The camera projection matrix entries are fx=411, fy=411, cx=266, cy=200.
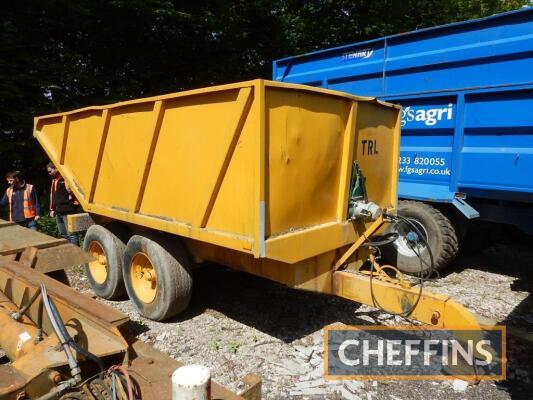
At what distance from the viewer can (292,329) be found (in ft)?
13.2

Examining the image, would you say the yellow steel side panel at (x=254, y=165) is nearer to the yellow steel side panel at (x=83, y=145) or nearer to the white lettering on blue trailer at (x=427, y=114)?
the yellow steel side panel at (x=83, y=145)

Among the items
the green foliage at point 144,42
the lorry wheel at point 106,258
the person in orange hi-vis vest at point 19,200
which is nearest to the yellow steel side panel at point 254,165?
the lorry wheel at point 106,258

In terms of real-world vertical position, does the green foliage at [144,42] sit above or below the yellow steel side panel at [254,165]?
above

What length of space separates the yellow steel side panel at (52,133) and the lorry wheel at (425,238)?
14.4ft

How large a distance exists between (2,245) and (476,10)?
20.3 m

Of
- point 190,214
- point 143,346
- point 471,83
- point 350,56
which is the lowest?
point 143,346

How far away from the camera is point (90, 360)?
2.36 meters

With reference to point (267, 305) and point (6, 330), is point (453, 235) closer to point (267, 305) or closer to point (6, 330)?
point (267, 305)

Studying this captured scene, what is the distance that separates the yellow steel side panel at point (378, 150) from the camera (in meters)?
3.72

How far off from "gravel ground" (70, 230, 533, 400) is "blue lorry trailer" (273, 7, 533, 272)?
34.0 inches

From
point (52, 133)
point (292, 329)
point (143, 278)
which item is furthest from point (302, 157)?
point (52, 133)

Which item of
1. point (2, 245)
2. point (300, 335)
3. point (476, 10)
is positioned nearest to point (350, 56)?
point (300, 335)

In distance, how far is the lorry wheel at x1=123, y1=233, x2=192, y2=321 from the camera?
12.7 ft

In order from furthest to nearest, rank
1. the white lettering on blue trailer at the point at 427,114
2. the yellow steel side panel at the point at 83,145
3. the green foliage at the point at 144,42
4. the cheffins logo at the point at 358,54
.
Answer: the green foliage at the point at 144,42
the cheffins logo at the point at 358,54
the white lettering on blue trailer at the point at 427,114
the yellow steel side panel at the point at 83,145
